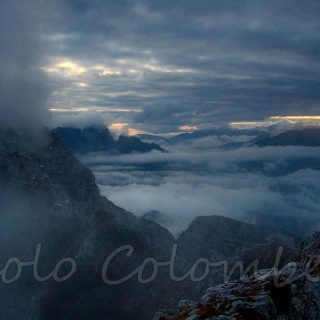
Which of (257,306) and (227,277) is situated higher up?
(257,306)

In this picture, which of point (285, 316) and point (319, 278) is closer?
point (285, 316)

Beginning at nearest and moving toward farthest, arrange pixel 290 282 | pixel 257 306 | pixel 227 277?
pixel 257 306 < pixel 290 282 < pixel 227 277

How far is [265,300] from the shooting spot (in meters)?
63.3

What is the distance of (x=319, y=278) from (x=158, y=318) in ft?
Answer: 81.9

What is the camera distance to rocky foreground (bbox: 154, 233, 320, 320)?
62.7m

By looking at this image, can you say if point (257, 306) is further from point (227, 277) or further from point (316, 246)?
point (227, 277)

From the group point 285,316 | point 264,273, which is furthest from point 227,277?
point 285,316

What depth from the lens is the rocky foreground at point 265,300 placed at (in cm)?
6269

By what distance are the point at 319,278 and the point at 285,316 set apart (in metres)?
8.86

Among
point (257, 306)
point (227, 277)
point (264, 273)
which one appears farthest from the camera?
point (227, 277)

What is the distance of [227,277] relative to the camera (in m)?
198

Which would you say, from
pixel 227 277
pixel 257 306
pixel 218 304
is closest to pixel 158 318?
pixel 218 304

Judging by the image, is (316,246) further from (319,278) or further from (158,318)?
(158,318)

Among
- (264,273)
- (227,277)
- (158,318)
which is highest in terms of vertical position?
(264,273)
